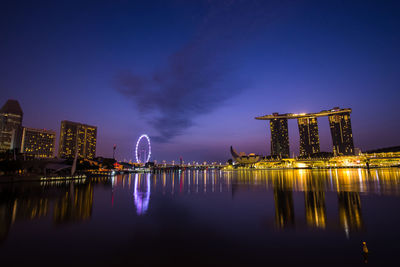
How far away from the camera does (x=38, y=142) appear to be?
157375 mm

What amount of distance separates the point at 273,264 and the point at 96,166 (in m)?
126

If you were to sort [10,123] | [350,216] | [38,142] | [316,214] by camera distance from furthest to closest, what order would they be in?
1. [38,142]
2. [10,123]
3. [316,214]
4. [350,216]

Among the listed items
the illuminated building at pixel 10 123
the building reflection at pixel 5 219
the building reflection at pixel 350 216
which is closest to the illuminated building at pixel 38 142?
→ the illuminated building at pixel 10 123

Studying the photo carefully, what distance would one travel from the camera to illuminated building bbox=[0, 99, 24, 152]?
456 ft

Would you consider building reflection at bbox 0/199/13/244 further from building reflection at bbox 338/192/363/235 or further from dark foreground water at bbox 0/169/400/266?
building reflection at bbox 338/192/363/235

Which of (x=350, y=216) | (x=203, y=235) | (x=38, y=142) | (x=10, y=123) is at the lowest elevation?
(x=203, y=235)

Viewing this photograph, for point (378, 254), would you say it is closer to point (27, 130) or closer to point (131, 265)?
point (131, 265)

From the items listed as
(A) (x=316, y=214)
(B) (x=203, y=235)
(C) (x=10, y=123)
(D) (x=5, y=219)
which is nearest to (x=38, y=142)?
(C) (x=10, y=123)

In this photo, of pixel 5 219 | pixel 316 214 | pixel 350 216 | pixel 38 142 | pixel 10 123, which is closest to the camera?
pixel 5 219

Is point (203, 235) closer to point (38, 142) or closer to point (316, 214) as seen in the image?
point (316, 214)

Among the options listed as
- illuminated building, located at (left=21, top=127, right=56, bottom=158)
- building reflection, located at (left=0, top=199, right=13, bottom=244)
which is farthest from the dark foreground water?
illuminated building, located at (left=21, top=127, right=56, bottom=158)

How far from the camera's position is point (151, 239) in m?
10.0

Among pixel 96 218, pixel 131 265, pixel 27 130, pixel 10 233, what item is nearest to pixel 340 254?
pixel 131 265

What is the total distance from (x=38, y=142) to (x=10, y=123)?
2058 centimetres
